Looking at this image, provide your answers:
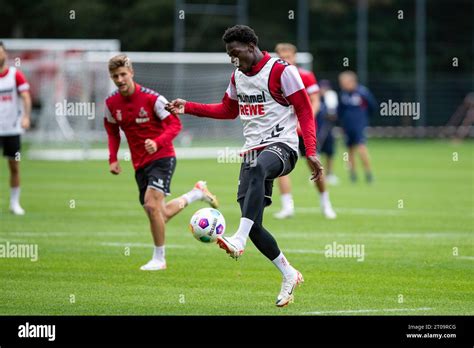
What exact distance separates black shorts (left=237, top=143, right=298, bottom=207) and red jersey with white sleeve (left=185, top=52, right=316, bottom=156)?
0.21 ft

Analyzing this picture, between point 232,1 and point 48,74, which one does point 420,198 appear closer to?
point 48,74

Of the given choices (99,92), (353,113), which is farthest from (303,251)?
(99,92)

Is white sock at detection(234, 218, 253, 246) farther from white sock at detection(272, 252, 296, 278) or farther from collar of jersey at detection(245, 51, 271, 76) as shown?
collar of jersey at detection(245, 51, 271, 76)

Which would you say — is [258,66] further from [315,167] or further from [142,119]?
[142,119]

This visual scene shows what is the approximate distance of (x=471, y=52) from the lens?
50.7m

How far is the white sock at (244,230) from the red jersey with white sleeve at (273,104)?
0.83 m

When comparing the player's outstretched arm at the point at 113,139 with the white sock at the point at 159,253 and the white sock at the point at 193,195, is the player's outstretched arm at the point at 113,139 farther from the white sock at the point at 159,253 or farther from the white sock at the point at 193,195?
the white sock at the point at 193,195

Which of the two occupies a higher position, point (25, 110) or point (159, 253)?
point (25, 110)

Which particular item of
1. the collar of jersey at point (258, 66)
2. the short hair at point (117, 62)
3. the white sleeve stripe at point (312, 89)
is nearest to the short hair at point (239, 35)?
the collar of jersey at point (258, 66)

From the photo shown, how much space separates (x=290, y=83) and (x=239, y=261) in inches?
141

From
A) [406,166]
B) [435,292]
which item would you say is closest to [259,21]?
[406,166]

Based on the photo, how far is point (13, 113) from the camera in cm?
1802

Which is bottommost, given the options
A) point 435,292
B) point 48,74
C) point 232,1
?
point 435,292
